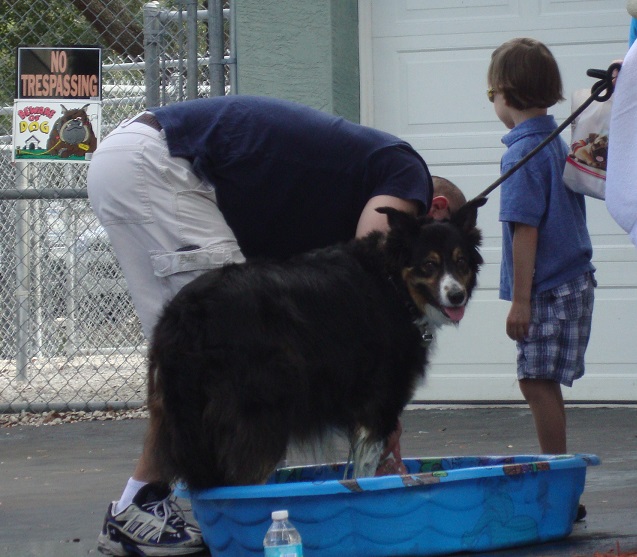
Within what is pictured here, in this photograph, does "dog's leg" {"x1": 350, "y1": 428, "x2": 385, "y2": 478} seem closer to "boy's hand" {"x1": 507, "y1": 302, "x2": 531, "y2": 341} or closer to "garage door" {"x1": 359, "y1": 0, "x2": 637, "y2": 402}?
"boy's hand" {"x1": 507, "y1": 302, "x2": 531, "y2": 341}

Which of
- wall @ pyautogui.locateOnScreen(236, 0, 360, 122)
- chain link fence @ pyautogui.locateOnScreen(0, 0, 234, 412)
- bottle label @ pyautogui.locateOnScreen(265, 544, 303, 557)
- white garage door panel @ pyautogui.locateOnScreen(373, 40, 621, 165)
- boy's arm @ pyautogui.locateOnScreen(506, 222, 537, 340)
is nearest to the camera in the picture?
bottle label @ pyautogui.locateOnScreen(265, 544, 303, 557)

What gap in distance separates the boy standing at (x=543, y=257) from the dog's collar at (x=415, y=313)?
56 centimetres

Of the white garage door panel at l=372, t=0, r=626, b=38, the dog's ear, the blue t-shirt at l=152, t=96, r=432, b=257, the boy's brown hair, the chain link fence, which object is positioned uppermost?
the white garage door panel at l=372, t=0, r=626, b=38

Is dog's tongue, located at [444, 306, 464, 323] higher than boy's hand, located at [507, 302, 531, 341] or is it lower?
higher

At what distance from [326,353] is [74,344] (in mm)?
5131

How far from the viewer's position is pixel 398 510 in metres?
3.09

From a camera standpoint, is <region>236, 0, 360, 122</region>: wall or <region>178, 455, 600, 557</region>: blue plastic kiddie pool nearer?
<region>178, 455, 600, 557</region>: blue plastic kiddie pool

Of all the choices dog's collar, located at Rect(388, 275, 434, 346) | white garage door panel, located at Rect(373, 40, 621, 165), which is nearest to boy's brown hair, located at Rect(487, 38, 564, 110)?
dog's collar, located at Rect(388, 275, 434, 346)

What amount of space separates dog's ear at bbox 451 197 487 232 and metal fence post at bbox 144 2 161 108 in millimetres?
3687

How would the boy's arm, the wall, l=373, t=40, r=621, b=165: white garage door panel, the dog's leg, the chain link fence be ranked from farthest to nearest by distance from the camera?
the chain link fence
l=373, t=40, r=621, b=165: white garage door panel
the wall
the boy's arm
the dog's leg

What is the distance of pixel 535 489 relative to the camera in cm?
323

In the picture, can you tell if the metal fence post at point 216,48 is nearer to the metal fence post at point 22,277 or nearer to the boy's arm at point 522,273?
the metal fence post at point 22,277

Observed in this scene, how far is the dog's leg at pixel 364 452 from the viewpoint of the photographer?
333 centimetres

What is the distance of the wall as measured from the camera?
633 cm
